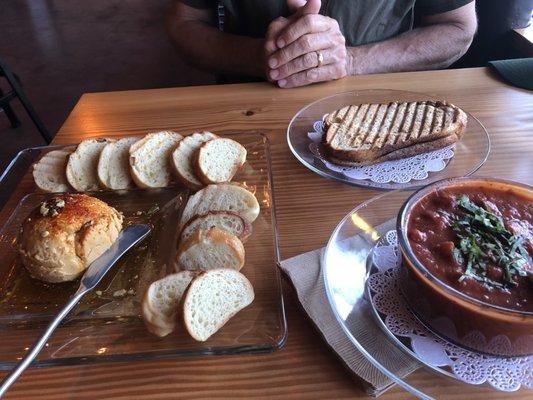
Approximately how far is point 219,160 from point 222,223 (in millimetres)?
298

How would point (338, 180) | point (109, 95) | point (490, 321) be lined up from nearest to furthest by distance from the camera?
point (490, 321), point (338, 180), point (109, 95)

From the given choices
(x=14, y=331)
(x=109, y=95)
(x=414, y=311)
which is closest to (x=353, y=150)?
Result: (x=414, y=311)

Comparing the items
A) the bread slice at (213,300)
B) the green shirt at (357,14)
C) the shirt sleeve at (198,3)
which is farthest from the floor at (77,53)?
the bread slice at (213,300)

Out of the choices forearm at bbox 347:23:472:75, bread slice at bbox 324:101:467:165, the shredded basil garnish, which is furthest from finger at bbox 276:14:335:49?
the shredded basil garnish

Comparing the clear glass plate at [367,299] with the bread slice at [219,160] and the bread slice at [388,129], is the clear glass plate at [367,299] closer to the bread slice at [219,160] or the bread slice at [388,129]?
the bread slice at [388,129]

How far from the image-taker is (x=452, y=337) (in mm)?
797

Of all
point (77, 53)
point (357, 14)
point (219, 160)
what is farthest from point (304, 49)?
point (77, 53)

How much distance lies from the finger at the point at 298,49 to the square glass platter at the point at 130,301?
0.67 m

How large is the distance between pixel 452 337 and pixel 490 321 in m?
0.09

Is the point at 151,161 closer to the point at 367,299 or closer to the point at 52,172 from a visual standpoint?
the point at 52,172

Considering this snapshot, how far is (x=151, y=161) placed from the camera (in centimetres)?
131

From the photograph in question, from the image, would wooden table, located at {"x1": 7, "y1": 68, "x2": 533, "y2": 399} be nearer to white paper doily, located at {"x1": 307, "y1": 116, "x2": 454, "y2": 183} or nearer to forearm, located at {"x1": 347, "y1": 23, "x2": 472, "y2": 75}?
white paper doily, located at {"x1": 307, "y1": 116, "x2": 454, "y2": 183}

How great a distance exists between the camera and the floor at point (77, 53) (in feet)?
15.1

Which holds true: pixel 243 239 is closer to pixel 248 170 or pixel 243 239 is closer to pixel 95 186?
pixel 248 170
